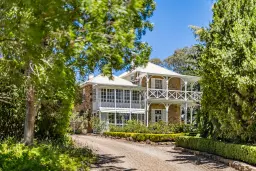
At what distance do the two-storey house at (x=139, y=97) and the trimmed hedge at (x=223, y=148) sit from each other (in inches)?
625

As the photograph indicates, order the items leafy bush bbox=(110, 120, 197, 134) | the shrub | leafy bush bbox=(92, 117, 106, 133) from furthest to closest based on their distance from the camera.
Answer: leafy bush bbox=(92, 117, 106, 133) < leafy bush bbox=(110, 120, 197, 134) < the shrub

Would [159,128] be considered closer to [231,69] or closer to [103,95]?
[103,95]

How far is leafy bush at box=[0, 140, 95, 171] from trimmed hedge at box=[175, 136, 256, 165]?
5.67 meters

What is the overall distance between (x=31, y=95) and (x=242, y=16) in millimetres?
10076

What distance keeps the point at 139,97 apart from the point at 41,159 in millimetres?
25659

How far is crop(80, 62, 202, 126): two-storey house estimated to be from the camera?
34.3 meters

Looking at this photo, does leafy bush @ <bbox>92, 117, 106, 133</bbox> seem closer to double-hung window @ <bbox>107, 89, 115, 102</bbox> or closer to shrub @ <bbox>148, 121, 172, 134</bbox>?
double-hung window @ <bbox>107, 89, 115, 102</bbox>

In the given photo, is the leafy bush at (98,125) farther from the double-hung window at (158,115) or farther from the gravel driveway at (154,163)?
the gravel driveway at (154,163)

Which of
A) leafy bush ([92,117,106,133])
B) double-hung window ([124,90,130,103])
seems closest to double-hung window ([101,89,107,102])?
double-hung window ([124,90,130,103])

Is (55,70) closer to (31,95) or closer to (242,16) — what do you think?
(31,95)

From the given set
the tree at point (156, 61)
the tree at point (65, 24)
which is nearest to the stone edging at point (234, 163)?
the tree at point (65, 24)

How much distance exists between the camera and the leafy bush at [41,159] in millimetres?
9578

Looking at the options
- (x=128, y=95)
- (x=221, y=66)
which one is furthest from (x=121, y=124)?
(x=221, y=66)

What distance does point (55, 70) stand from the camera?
21.0 ft
